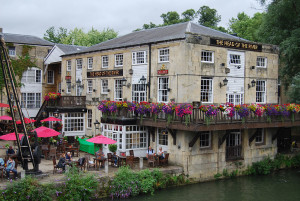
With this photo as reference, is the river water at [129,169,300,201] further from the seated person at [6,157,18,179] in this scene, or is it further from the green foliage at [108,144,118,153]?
the seated person at [6,157,18,179]

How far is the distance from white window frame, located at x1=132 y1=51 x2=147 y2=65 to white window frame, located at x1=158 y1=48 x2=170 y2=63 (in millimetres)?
1367

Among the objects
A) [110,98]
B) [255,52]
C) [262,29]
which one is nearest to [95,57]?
[110,98]

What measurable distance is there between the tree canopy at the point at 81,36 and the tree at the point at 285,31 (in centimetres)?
3176

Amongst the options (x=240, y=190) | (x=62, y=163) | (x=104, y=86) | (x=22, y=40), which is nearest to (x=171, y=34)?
(x=104, y=86)

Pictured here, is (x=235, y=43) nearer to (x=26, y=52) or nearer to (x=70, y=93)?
(x=70, y=93)

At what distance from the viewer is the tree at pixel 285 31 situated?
1104 inches

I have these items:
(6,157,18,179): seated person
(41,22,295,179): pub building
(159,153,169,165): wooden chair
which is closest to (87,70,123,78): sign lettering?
(41,22,295,179): pub building

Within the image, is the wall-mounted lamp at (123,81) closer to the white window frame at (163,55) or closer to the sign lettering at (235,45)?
the white window frame at (163,55)

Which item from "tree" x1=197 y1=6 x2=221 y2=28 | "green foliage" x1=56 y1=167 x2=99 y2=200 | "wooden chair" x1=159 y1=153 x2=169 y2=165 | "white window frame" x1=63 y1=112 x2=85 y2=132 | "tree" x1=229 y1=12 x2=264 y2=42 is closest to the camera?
"green foliage" x1=56 y1=167 x2=99 y2=200

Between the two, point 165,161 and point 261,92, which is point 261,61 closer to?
point 261,92

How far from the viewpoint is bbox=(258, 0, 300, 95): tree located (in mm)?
28031

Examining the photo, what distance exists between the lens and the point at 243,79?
24531mm

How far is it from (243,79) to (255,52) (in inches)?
87.5

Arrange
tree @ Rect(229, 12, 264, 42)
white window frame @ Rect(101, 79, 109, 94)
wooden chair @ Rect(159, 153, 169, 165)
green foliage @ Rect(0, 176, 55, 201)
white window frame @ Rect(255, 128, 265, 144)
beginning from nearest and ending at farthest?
1. green foliage @ Rect(0, 176, 55, 201)
2. wooden chair @ Rect(159, 153, 169, 165)
3. white window frame @ Rect(255, 128, 265, 144)
4. white window frame @ Rect(101, 79, 109, 94)
5. tree @ Rect(229, 12, 264, 42)
